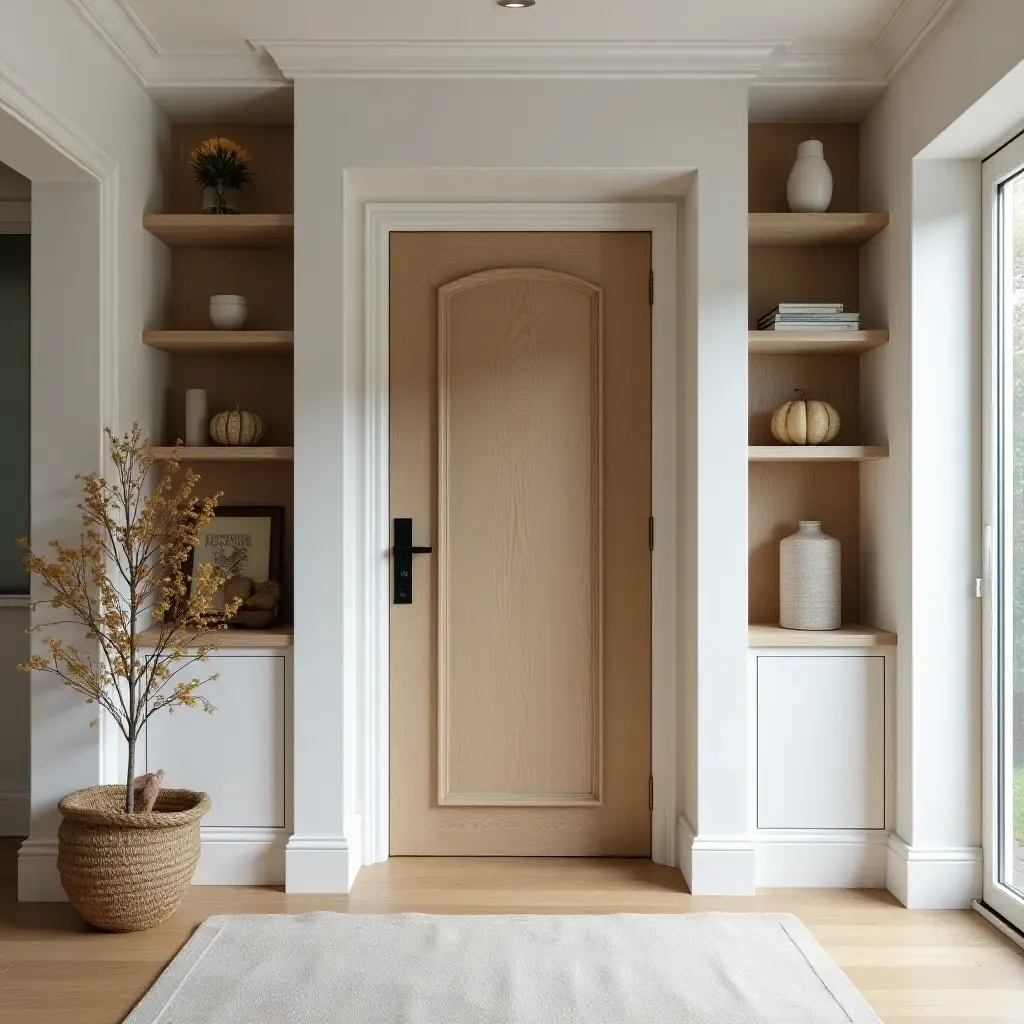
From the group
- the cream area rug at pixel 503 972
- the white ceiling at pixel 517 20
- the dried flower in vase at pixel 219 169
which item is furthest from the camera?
the dried flower in vase at pixel 219 169

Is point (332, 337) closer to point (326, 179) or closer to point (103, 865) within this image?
point (326, 179)

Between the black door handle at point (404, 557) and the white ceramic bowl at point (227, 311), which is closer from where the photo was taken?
the white ceramic bowl at point (227, 311)

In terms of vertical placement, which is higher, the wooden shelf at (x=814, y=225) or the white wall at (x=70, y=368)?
the wooden shelf at (x=814, y=225)

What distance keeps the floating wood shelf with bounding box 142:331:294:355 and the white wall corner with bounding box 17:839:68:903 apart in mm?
1538

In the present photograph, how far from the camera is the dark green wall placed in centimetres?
386

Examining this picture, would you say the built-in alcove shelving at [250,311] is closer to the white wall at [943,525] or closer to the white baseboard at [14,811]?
the white baseboard at [14,811]

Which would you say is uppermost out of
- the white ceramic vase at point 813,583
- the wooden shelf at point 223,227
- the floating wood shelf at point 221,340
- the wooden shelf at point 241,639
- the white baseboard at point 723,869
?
the wooden shelf at point 223,227

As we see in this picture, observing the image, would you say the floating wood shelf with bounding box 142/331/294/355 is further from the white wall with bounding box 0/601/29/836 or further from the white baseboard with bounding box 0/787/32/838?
the white baseboard with bounding box 0/787/32/838

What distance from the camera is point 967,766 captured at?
3174 mm

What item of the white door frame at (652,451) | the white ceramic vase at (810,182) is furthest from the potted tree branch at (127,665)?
the white ceramic vase at (810,182)

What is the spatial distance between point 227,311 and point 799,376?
188cm

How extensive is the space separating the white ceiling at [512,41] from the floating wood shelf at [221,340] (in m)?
0.75

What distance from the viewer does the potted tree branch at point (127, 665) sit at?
9.46 ft

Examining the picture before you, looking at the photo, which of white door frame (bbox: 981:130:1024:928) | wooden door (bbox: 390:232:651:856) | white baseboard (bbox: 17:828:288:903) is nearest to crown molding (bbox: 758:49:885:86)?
white door frame (bbox: 981:130:1024:928)
